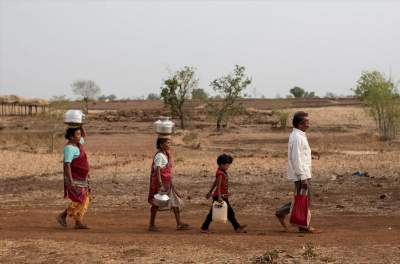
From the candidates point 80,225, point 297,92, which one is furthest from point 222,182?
point 297,92

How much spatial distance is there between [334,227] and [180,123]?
44.0m

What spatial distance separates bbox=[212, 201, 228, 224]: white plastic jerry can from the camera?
8.37 metres

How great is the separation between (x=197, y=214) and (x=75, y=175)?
9.79ft

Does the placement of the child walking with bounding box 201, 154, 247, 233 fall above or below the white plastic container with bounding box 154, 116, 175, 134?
below

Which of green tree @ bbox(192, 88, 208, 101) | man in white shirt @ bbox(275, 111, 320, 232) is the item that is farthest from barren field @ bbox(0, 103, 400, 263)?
green tree @ bbox(192, 88, 208, 101)

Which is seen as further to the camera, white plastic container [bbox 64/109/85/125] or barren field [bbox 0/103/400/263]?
white plastic container [bbox 64/109/85/125]

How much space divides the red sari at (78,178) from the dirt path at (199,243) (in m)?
0.51

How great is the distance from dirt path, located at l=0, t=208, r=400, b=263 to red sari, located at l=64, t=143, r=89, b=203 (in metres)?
0.51

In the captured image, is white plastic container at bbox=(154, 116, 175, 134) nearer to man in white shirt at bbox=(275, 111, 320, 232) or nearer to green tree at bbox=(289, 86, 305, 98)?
man in white shirt at bbox=(275, 111, 320, 232)

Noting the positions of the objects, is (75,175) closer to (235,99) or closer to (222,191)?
(222,191)

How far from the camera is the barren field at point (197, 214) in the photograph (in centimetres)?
685

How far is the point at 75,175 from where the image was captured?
880 cm

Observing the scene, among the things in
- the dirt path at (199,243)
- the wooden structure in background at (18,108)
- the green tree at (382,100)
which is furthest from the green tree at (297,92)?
the dirt path at (199,243)

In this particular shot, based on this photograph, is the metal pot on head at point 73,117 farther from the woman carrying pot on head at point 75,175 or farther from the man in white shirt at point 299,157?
the man in white shirt at point 299,157
